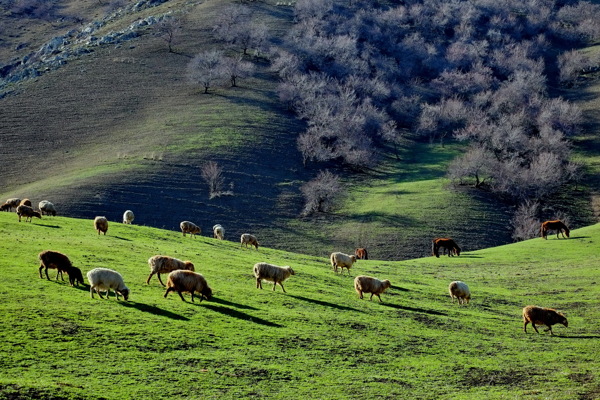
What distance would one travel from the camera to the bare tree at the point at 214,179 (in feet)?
300

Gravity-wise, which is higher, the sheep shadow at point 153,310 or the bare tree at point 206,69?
the bare tree at point 206,69

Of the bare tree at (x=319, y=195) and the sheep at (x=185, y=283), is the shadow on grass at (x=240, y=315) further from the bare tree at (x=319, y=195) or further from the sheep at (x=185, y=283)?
the bare tree at (x=319, y=195)

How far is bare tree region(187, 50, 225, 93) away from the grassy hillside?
96.4 meters

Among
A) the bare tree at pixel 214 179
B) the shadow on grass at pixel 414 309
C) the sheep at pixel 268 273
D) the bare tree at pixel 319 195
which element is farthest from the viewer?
the bare tree at pixel 214 179

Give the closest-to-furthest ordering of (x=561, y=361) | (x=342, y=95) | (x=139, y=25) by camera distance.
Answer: (x=561, y=361)
(x=342, y=95)
(x=139, y=25)

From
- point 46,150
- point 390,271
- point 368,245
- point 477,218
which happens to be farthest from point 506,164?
point 46,150

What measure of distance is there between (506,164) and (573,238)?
1620 inches

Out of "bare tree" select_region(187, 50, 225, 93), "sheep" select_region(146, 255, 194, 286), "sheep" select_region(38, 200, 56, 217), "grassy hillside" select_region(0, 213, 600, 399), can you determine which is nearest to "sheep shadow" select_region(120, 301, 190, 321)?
"grassy hillside" select_region(0, 213, 600, 399)

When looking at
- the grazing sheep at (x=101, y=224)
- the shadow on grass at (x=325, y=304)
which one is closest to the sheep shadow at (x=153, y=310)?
the shadow on grass at (x=325, y=304)

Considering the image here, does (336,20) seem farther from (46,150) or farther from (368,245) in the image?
(368,245)

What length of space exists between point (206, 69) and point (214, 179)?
48.4 meters

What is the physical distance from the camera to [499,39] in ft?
606

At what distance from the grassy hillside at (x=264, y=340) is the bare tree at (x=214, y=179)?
51985 millimetres

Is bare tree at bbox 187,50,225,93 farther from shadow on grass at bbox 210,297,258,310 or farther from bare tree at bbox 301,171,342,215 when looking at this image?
shadow on grass at bbox 210,297,258,310
